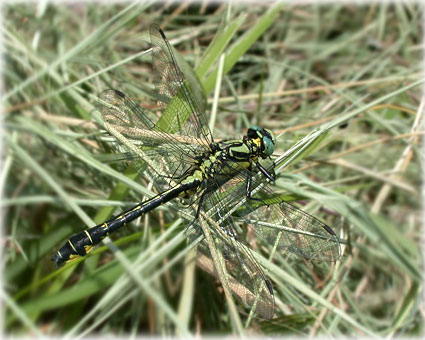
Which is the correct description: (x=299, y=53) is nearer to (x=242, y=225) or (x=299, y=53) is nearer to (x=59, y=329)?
→ (x=242, y=225)

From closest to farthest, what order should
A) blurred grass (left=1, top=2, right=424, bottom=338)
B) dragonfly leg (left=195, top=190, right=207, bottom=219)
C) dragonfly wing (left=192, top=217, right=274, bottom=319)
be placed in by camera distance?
dragonfly wing (left=192, top=217, right=274, bottom=319), dragonfly leg (left=195, top=190, right=207, bottom=219), blurred grass (left=1, top=2, right=424, bottom=338)

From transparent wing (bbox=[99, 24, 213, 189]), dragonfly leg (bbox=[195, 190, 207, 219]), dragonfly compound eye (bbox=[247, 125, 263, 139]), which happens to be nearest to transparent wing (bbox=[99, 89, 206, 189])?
transparent wing (bbox=[99, 24, 213, 189])

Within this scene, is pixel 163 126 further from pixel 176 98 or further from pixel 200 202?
pixel 200 202

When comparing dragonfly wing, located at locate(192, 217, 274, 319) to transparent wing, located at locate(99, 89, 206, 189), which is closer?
dragonfly wing, located at locate(192, 217, 274, 319)

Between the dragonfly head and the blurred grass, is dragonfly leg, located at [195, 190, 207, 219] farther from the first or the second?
the dragonfly head

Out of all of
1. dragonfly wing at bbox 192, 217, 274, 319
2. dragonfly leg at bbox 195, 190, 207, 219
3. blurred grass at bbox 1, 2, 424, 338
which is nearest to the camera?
dragonfly wing at bbox 192, 217, 274, 319

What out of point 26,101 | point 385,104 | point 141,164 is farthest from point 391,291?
point 26,101

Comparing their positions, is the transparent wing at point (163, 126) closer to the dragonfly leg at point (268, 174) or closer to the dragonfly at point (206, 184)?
the dragonfly at point (206, 184)

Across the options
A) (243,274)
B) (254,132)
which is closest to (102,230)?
(243,274)
